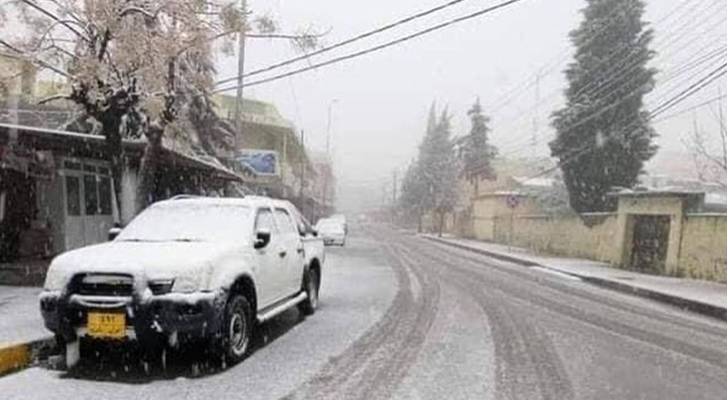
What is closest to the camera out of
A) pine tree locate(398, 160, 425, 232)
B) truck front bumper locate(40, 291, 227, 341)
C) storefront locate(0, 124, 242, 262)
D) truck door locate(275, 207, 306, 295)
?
truck front bumper locate(40, 291, 227, 341)

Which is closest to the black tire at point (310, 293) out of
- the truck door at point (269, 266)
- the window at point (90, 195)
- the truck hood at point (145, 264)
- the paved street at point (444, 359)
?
the paved street at point (444, 359)

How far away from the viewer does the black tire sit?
10.6 metres

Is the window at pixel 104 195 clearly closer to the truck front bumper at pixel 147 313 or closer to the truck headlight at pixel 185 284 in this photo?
the truck front bumper at pixel 147 313

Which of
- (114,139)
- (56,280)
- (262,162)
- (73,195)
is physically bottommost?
(56,280)

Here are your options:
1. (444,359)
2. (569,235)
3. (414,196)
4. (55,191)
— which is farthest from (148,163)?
(414,196)

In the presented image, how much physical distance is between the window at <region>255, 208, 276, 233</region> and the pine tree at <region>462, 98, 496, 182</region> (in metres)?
64.9

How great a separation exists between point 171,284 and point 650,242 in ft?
66.1

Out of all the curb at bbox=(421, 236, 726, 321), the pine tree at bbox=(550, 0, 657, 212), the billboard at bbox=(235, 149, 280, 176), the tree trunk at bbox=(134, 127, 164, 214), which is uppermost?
the pine tree at bbox=(550, 0, 657, 212)

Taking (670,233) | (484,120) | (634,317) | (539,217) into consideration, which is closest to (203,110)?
(539,217)

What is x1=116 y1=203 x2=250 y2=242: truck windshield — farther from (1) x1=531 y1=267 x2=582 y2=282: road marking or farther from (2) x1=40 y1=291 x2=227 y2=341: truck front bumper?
(1) x1=531 y1=267 x2=582 y2=282: road marking

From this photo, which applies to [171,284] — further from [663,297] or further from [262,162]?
[262,162]

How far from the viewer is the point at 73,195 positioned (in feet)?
59.5

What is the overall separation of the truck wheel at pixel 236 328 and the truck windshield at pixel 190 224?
0.85 meters

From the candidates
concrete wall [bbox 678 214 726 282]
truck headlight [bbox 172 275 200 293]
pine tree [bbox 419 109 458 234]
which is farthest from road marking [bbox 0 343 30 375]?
pine tree [bbox 419 109 458 234]
